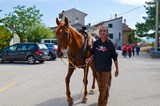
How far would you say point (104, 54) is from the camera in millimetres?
6309

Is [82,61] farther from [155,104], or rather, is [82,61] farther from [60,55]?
[155,104]

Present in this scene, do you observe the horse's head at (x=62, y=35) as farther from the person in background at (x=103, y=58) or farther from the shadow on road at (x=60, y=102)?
the shadow on road at (x=60, y=102)

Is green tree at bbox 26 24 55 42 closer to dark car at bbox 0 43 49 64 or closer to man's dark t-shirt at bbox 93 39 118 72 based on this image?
dark car at bbox 0 43 49 64

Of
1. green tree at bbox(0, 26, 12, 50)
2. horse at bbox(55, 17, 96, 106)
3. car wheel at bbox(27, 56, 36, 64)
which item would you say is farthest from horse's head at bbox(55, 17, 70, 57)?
green tree at bbox(0, 26, 12, 50)

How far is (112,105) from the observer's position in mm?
7547

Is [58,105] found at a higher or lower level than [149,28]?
lower

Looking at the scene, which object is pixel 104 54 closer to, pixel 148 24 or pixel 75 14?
pixel 148 24

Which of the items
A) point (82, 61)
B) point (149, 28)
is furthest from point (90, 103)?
point (149, 28)

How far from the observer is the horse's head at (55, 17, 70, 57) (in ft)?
21.6

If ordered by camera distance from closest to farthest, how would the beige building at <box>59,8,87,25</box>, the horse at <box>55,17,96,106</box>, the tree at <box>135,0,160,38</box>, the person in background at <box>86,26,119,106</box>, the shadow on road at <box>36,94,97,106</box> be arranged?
the person in background at <box>86,26,119,106</box>
the horse at <box>55,17,96,106</box>
the shadow on road at <box>36,94,97,106</box>
the tree at <box>135,0,160,38</box>
the beige building at <box>59,8,87,25</box>

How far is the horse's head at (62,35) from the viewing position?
6.59 m

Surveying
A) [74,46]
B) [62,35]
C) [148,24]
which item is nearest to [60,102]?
[74,46]

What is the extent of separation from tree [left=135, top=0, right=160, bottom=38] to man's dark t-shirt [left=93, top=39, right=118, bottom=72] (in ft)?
137

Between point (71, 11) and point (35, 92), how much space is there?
70916mm
